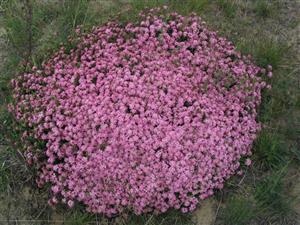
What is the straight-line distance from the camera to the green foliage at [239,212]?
3.84m

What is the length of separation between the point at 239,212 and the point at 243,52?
1.84m

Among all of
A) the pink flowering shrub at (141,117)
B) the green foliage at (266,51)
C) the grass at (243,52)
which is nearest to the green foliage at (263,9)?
the grass at (243,52)

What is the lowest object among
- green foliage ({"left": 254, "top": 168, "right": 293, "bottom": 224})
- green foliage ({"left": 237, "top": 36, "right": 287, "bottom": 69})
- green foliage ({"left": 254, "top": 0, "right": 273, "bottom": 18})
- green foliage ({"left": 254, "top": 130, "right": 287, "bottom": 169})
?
green foliage ({"left": 254, "top": 168, "right": 293, "bottom": 224})

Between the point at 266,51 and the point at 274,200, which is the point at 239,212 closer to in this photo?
the point at 274,200

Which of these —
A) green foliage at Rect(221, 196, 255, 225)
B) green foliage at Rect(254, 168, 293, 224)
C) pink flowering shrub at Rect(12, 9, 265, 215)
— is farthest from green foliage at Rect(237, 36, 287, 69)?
green foliage at Rect(221, 196, 255, 225)

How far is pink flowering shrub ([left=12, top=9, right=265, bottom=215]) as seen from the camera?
3.86m

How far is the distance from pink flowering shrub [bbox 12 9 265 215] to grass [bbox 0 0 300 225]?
6.2 inches

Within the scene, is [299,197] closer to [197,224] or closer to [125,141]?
[197,224]

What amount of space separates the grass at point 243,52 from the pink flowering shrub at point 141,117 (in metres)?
0.16

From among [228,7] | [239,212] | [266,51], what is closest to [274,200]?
[239,212]

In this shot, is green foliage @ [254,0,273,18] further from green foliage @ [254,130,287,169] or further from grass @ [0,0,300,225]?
green foliage @ [254,130,287,169]

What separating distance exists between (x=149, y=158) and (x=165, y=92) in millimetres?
727

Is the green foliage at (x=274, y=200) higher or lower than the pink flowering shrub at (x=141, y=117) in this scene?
lower

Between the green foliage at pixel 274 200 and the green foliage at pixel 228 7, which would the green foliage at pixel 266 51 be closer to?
the green foliage at pixel 228 7
